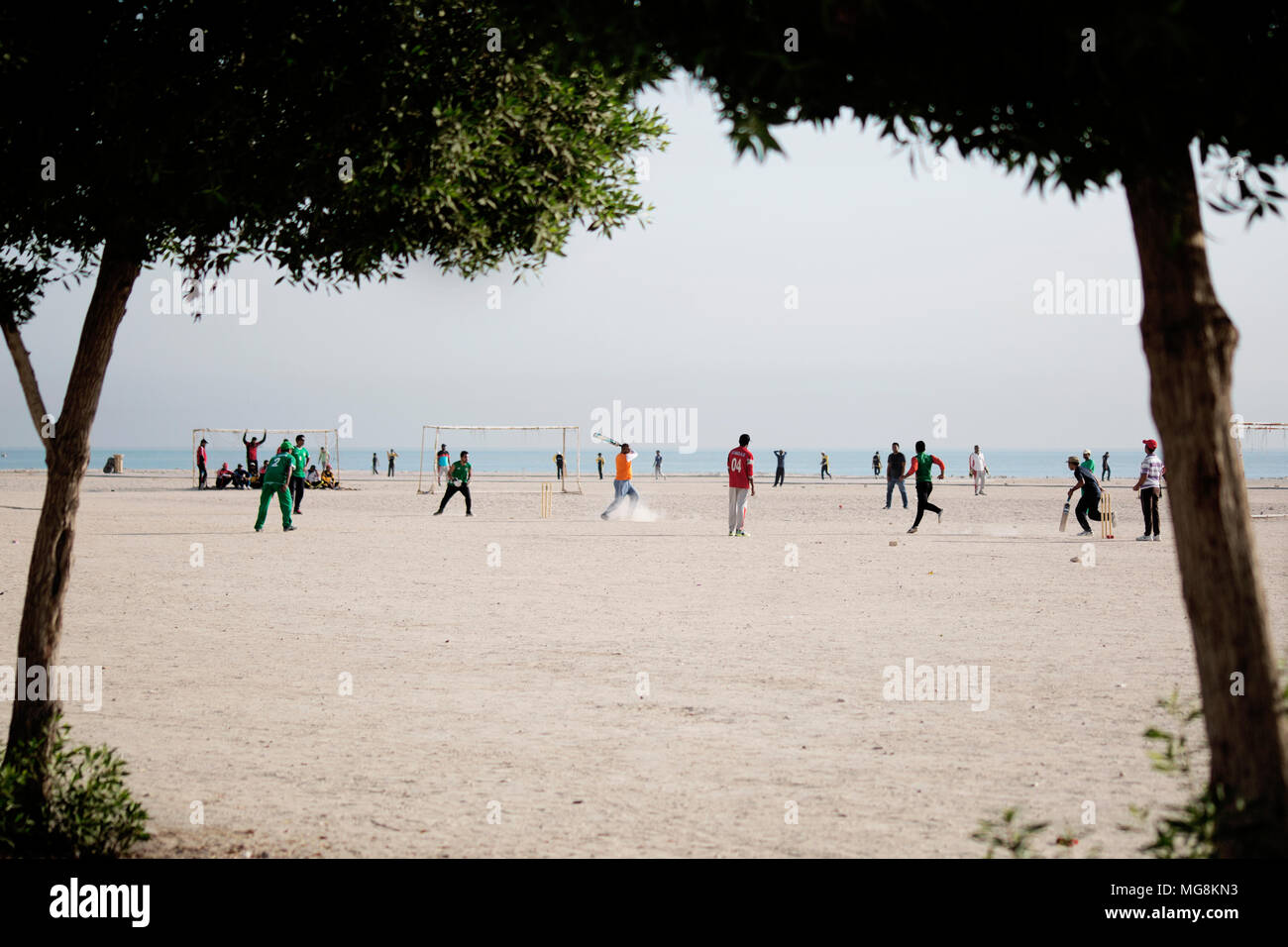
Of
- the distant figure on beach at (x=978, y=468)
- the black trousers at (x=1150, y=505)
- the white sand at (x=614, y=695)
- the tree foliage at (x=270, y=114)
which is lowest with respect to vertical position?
the white sand at (x=614, y=695)

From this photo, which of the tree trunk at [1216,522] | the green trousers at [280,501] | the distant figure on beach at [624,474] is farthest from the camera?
the distant figure on beach at [624,474]

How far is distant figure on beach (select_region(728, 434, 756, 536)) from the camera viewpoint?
24.1 metres

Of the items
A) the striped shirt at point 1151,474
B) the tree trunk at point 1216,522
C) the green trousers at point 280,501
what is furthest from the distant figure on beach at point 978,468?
the tree trunk at point 1216,522

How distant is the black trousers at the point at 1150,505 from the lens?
23922mm

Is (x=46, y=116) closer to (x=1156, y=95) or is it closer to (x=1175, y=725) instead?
(x=1156, y=95)

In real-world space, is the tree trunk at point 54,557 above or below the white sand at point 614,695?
above

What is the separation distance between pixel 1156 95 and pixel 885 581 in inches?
546

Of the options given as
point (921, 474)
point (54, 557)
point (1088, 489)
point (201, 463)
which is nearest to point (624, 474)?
point (921, 474)

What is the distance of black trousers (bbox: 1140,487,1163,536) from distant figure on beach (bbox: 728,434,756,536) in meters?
8.31

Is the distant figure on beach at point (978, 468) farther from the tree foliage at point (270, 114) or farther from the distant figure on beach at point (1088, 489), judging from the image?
the tree foliage at point (270, 114)

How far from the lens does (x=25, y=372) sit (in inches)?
245

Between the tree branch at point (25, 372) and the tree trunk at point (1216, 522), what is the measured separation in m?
5.44

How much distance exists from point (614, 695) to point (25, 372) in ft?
16.1
